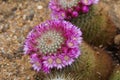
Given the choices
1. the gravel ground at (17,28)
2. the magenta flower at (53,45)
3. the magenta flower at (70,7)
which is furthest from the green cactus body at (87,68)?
the gravel ground at (17,28)

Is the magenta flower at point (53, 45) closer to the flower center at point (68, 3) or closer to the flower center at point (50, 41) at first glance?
the flower center at point (50, 41)

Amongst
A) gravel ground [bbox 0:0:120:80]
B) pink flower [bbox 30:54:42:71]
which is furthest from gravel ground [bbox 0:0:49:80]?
pink flower [bbox 30:54:42:71]

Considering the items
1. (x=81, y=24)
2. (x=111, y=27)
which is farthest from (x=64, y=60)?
(x=111, y=27)

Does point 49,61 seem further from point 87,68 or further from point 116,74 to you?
point 116,74

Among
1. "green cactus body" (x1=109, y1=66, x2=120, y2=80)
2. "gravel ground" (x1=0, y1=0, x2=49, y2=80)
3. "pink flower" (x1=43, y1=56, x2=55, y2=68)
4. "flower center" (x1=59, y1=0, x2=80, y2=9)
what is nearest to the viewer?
"pink flower" (x1=43, y1=56, x2=55, y2=68)

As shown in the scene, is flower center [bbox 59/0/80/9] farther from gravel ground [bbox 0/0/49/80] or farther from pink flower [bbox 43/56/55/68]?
gravel ground [bbox 0/0/49/80]

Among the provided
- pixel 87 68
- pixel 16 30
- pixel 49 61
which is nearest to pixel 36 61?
pixel 49 61
